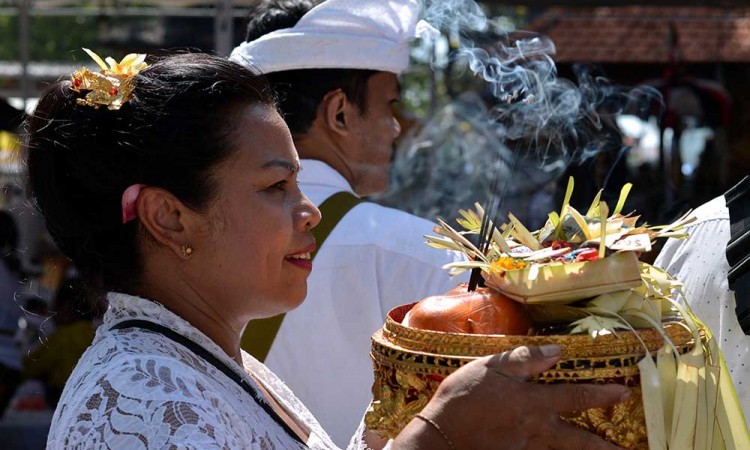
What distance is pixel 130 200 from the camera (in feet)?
5.09

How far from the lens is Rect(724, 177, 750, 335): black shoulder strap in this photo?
6.21 ft

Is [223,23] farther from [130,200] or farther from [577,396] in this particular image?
[577,396]

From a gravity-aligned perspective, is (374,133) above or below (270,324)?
above

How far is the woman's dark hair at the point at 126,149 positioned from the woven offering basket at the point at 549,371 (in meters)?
0.42

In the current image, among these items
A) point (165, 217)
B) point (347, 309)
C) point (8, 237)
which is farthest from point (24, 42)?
point (165, 217)

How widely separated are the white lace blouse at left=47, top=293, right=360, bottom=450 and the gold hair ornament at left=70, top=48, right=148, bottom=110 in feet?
1.04

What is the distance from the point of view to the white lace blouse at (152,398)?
1.29 m

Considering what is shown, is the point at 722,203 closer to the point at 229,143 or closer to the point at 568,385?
the point at 568,385

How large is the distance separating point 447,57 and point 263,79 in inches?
65.9

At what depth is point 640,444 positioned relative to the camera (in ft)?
4.40

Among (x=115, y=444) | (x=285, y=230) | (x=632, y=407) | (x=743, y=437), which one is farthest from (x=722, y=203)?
(x=115, y=444)

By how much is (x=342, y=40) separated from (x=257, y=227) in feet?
3.68

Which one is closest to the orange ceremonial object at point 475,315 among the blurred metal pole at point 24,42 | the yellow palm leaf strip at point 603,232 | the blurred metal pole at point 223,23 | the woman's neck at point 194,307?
the yellow palm leaf strip at point 603,232

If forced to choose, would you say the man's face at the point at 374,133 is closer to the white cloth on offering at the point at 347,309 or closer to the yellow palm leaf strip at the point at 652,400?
the white cloth on offering at the point at 347,309
